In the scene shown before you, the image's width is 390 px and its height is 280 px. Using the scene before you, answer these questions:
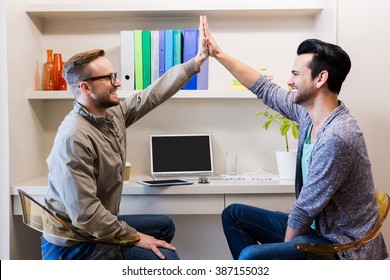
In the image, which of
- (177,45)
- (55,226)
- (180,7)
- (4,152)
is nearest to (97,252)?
(55,226)

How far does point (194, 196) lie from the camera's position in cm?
282

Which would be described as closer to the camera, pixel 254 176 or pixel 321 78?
pixel 321 78

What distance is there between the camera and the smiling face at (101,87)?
2.23 metres

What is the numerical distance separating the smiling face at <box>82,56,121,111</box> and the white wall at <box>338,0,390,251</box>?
1338 mm

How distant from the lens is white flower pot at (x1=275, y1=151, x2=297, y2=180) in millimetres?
2979

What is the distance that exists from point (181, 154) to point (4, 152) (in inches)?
41.0

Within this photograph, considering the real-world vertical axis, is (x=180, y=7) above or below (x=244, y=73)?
above

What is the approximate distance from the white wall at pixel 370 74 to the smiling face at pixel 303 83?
0.73 metres

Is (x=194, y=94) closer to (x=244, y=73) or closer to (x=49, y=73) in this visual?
(x=244, y=73)

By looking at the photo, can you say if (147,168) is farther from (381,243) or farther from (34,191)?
(381,243)

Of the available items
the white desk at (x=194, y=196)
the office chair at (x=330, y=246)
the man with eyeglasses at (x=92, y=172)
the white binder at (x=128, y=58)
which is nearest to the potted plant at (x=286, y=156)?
the white desk at (x=194, y=196)

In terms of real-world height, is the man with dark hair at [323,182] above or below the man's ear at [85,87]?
below

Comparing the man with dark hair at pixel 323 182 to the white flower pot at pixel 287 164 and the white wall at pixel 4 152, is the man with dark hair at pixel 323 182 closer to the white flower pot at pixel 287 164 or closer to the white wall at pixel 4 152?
the white flower pot at pixel 287 164
